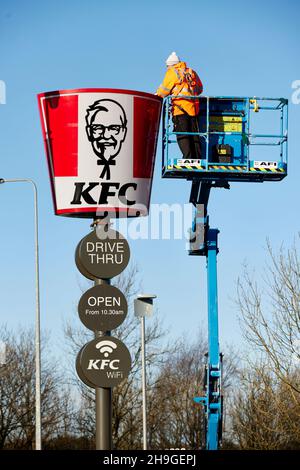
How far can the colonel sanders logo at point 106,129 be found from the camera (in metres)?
10.0

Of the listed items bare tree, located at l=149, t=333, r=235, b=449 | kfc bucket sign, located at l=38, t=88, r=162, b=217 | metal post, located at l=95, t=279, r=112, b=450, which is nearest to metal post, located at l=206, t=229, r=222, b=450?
metal post, located at l=95, t=279, r=112, b=450

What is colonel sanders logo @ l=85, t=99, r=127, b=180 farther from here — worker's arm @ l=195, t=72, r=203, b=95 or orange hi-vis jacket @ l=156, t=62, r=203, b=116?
worker's arm @ l=195, t=72, r=203, b=95

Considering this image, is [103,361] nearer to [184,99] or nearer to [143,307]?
[184,99]

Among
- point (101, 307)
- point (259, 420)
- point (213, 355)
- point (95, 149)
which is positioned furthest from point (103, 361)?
point (259, 420)

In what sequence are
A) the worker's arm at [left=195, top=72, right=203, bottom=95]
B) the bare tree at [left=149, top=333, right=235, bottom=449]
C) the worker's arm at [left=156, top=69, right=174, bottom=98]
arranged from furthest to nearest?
1. the bare tree at [left=149, top=333, right=235, bottom=449]
2. the worker's arm at [left=195, top=72, right=203, bottom=95]
3. the worker's arm at [left=156, top=69, right=174, bottom=98]

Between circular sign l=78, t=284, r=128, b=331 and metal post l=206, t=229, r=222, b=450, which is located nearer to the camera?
circular sign l=78, t=284, r=128, b=331

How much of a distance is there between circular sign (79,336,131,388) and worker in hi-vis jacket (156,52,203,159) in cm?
1111

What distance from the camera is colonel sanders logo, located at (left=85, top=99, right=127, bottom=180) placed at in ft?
32.9

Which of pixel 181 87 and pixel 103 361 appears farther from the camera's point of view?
pixel 181 87

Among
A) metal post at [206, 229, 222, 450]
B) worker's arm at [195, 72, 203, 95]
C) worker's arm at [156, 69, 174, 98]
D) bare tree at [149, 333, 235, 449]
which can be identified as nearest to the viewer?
worker's arm at [156, 69, 174, 98]

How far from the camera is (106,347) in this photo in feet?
32.7

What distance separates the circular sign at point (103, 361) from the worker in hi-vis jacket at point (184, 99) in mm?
11109

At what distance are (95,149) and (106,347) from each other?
1847 millimetres
